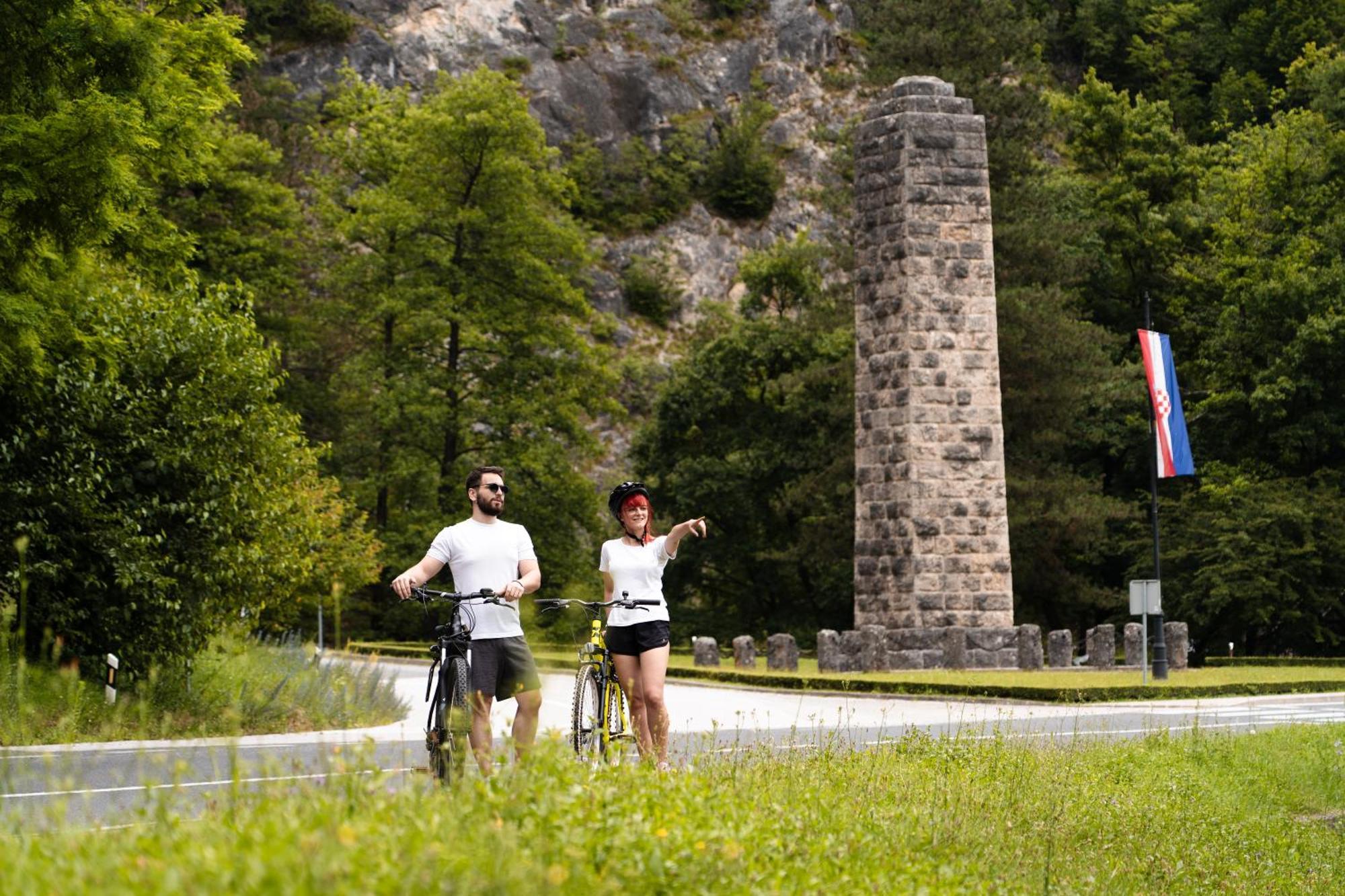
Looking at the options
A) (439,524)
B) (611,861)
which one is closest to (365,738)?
(611,861)

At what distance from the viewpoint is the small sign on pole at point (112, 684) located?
15953 millimetres

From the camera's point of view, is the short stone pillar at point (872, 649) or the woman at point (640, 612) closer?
the woman at point (640, 612)

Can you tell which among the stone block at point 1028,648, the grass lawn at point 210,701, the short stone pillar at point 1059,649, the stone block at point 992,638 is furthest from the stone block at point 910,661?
the grass lawn at point 210,701

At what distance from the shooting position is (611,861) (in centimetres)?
589

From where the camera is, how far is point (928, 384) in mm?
32500

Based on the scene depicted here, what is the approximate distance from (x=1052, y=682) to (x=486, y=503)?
60.6 ft

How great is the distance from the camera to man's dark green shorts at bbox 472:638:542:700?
934 cm

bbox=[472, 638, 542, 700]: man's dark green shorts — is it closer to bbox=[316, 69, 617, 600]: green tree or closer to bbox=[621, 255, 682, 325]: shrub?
bbox=[316, 69, 617, 600]: green tree

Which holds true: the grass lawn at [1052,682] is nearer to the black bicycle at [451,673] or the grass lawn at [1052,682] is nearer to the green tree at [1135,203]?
the black bicycle at [451,673]

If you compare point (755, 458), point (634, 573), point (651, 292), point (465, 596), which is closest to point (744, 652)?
point (755, 458)

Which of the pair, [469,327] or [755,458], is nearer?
[469,327]

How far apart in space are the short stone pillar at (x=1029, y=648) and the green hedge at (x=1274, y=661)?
23.9 ft

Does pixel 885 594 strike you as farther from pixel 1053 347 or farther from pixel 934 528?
pixel 1053 347

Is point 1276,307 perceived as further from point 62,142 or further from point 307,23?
point 307,23
